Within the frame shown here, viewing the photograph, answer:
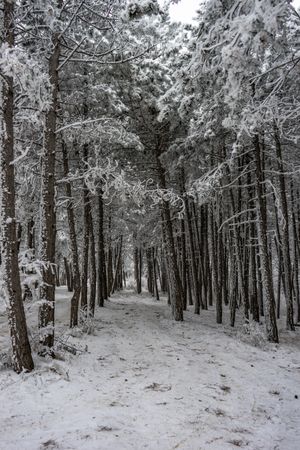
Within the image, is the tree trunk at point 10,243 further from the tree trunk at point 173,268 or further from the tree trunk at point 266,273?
the tree trunk at point 173,268

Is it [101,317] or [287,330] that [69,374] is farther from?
[287,330]

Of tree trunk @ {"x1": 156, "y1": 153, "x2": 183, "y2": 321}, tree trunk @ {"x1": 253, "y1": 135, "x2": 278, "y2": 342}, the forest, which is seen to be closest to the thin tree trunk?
the forest

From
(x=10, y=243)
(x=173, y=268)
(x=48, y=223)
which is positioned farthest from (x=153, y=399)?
(x=173, y=268)

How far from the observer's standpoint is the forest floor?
4461mm

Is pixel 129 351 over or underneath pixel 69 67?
underneath

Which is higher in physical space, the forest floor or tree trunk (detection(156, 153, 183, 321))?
tree trunk (detection(156, 153, 183, 321))

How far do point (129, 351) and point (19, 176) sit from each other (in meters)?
5.35

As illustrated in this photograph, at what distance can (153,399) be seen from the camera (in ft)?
19.1

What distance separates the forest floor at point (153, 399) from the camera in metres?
4.46

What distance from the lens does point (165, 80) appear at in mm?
14164

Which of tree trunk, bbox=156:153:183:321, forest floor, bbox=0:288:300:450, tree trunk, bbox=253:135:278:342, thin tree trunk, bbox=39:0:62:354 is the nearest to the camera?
forest floor, bbox=0:288:300:450

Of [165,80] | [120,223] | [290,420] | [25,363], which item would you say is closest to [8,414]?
[25,363]

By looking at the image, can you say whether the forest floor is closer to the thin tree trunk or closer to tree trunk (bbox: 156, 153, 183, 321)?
the thin tree trunk

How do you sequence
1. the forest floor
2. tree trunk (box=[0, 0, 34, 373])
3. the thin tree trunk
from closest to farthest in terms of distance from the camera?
the forest floor
tree trunk (box=[0, 0, 34, 373])
the thin tree trunk
